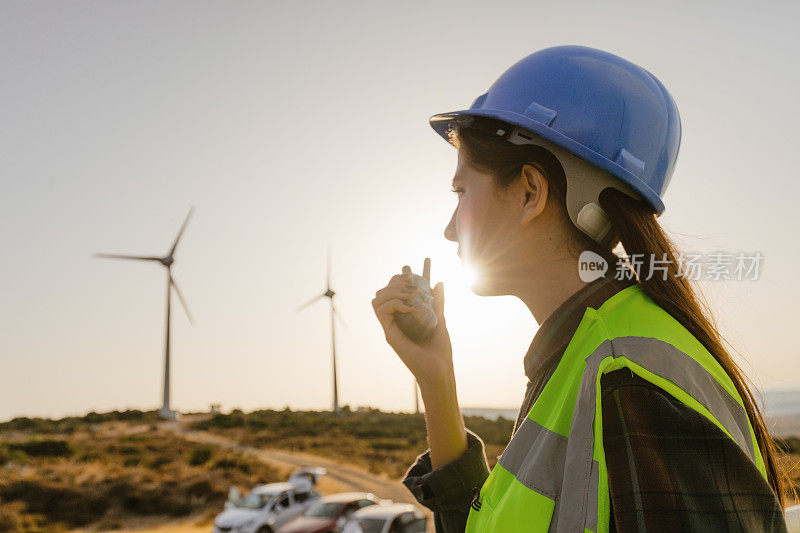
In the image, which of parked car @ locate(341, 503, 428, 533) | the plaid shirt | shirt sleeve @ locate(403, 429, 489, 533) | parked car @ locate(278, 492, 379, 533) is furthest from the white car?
the plaid shirt

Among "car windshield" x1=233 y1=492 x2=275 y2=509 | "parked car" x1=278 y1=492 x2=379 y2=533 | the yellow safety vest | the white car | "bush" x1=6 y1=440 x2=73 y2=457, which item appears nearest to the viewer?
the yellow safety vest

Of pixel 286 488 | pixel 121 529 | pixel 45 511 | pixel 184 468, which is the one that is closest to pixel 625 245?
pixel 286 488

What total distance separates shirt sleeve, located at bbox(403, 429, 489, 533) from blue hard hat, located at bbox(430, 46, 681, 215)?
113 centimetres

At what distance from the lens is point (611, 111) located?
6.76 feet

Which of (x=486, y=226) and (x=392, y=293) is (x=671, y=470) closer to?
(x=486, y=226)

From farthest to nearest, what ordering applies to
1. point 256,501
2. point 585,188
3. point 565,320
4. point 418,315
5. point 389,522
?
Result: point 256,501, point 389,522, point 418,315, point 585,188, point 565,320

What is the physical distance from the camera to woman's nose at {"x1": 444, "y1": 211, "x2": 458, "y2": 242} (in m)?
2.31

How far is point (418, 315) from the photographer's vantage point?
2443 mm

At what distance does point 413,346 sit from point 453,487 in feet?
1.75

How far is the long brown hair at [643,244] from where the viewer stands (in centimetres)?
174

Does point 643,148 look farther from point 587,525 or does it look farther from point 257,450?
point 257,450

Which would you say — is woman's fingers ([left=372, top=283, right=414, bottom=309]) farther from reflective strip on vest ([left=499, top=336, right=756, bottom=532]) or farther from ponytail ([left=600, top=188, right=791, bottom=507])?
reflective strip on vest ([left=499, top=336, right=756, bottom=532])

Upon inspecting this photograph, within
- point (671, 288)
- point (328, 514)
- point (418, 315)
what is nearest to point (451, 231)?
point (418, 315)

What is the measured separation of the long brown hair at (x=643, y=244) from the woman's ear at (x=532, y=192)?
2cm
